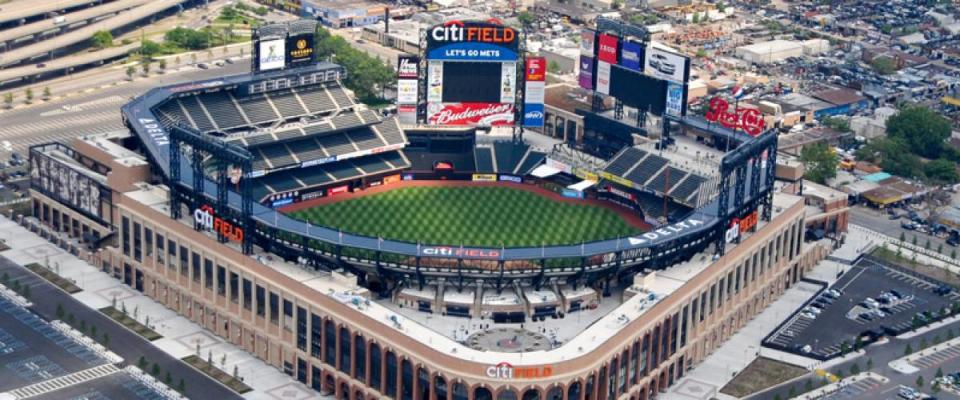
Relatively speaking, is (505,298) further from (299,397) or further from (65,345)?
(65,345)

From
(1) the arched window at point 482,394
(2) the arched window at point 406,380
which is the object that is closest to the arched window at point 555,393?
(1) the arched window at point 482,394

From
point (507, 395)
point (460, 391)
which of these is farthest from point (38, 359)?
point (507, 395)

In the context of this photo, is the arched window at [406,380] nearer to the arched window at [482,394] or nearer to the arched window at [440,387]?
the arched window at [440,387]

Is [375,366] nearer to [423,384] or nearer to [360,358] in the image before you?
[360,358]

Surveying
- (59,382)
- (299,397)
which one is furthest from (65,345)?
(299,397)

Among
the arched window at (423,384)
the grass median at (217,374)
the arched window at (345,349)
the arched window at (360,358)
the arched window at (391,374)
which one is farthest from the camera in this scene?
the grass median at (217,374)

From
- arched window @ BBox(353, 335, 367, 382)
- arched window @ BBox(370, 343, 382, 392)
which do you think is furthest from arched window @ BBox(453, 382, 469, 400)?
arched window @ BBox(353, 335, 367, 382)

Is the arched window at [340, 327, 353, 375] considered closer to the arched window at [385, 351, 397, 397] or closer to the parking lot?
the arched window at [385, 351, 397, 397]
